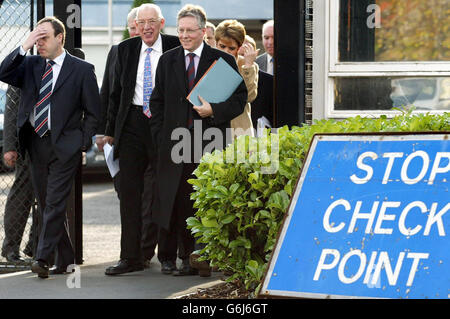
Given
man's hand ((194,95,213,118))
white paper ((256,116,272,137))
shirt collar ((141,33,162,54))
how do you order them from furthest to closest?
white paper ((256,116,272,137))
shirt collar ((141,33,162,54))
man's hand ((194,95,213,118))

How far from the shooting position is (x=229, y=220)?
5590 millimetres

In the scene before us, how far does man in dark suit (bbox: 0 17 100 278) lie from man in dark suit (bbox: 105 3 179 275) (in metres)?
0.29

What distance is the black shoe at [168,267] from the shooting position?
8031mm

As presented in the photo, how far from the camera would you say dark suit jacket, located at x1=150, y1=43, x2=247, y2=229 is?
7.64 m

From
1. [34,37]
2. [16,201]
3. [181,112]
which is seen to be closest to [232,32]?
[181,112]

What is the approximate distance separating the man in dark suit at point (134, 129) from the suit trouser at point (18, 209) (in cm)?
110

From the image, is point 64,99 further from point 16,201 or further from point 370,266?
point 370,266

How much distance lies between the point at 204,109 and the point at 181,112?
0.82 feet

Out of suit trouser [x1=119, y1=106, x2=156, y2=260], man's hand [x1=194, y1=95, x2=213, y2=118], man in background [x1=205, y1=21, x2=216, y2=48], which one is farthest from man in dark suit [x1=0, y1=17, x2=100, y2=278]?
man in background [x1=205, y1=21, x2=216, y2=48]

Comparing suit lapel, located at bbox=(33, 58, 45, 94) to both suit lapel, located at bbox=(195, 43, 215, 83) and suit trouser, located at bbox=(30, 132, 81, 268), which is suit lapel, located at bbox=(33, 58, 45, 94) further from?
suit lapel, located at bbox=(195, 43, 215, 83)

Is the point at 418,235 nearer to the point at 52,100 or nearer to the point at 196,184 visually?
the point at 196,184

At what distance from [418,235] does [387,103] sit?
417 cm
